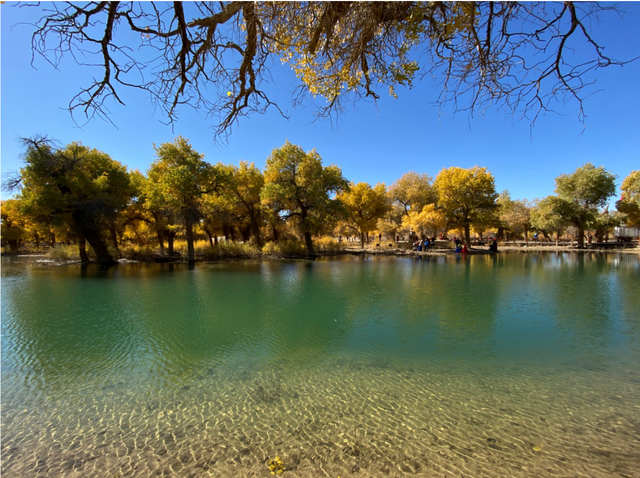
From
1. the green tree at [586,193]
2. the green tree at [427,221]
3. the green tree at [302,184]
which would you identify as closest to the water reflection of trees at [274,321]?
the green tree at [302,184]

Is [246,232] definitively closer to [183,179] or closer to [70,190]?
[183,179]

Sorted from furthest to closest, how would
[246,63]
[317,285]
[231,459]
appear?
1. [317,285]
2. [246,63]
3. [231,459]

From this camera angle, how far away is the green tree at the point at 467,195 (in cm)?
3391

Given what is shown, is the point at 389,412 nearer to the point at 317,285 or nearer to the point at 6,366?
the point at 6,366

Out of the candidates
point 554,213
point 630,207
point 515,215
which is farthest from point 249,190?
point 630,207

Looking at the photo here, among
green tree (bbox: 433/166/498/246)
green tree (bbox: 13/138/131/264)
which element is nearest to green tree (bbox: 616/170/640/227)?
green tree (bbox: 433/166/498/246)

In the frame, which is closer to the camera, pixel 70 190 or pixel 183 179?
pixel 70 190

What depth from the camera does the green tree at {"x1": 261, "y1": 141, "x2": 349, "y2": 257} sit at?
27.4 m

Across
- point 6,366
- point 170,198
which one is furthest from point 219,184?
point 6,366

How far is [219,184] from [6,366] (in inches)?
818

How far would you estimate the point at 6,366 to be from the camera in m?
5.32

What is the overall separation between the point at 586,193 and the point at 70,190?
52240 millimetres

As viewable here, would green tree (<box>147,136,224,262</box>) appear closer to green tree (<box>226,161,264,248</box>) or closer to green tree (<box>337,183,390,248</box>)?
green tree (<box>226,161,264,248</box>)

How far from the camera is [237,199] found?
30125 millimetres
